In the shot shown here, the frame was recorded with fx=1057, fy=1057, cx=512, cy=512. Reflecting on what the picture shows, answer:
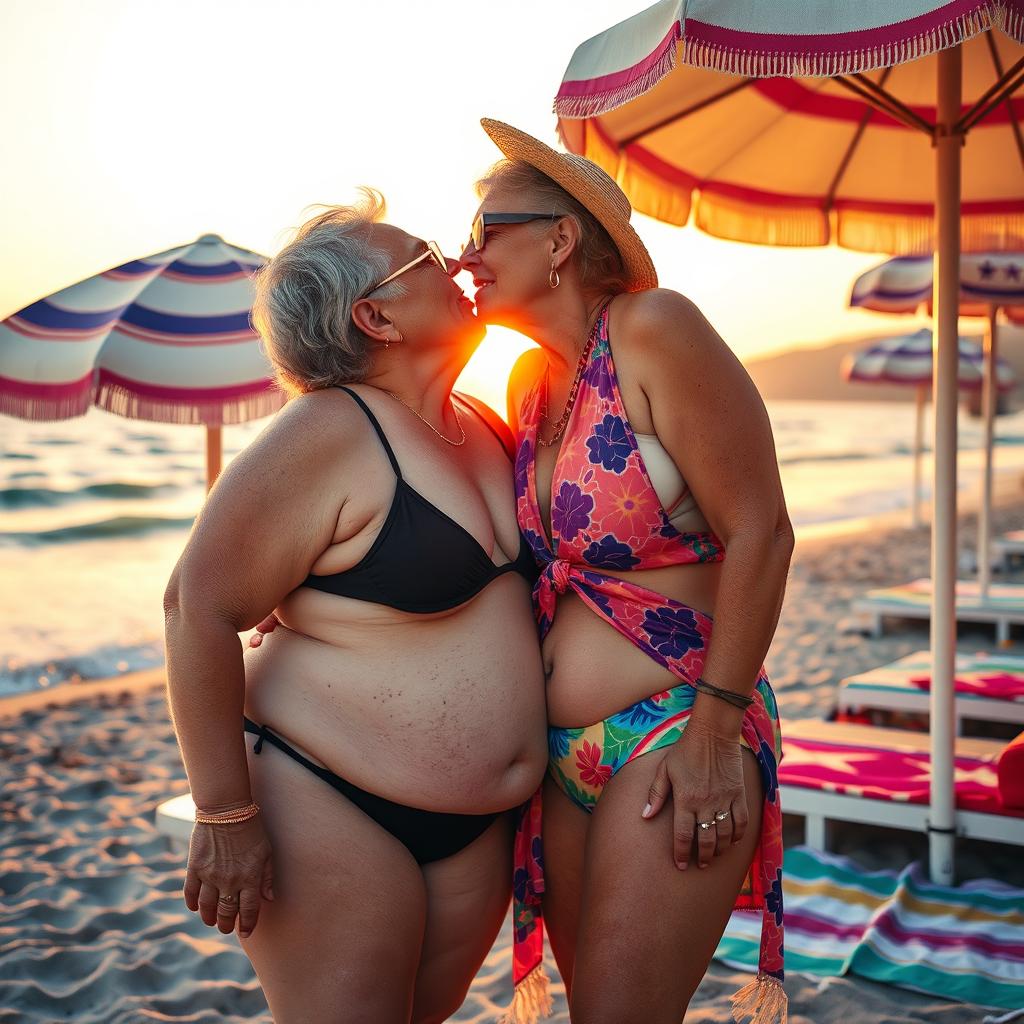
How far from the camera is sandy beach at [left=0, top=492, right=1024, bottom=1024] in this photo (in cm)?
363

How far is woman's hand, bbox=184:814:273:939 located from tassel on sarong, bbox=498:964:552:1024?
89 centimetres

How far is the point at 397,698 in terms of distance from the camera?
197 cm

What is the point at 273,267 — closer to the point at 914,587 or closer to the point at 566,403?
the point at 566,403

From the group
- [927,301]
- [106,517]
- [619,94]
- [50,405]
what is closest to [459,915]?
[619,94]

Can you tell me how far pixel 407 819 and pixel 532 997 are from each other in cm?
87

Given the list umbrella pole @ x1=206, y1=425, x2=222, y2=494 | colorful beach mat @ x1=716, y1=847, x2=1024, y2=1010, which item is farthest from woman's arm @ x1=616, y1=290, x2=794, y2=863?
umbrella pole @ x1=206, y1=425, x2=222, y2=494

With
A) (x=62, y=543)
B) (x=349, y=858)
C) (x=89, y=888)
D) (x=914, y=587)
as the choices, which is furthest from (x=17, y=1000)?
(x=62, y=543)

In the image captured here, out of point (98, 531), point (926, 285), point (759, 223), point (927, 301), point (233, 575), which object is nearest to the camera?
point (233, 575)

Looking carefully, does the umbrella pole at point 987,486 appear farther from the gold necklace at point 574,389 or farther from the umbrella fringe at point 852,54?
the gold necklace at point 574,389

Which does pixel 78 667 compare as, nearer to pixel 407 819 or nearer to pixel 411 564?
pixel 407 819

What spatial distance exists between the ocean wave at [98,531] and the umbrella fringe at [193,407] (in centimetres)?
1571

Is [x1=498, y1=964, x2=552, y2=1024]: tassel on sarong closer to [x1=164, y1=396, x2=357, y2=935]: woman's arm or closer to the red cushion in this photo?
[x1=164, y1=396, x2=357, y2=935]: woman's arm

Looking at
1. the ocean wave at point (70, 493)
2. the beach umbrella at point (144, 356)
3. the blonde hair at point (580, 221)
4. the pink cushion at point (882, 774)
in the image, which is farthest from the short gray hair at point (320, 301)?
the ocean wave at point (70, 493)

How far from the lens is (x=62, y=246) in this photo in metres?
22.8
